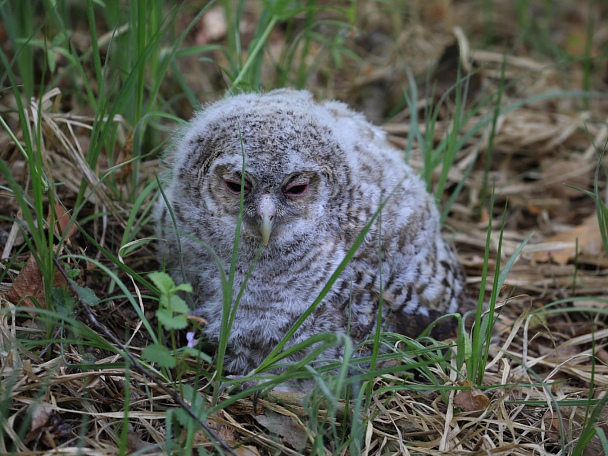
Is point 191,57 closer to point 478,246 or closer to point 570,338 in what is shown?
point 478,246

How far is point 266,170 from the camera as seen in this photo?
9.44 ft

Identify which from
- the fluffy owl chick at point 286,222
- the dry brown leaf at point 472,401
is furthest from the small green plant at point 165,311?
the dry brown leaf at point 472,401

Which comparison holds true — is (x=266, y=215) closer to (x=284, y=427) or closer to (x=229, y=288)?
(x=229, y=288)

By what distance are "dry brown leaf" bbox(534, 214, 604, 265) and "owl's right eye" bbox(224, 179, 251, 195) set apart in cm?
232

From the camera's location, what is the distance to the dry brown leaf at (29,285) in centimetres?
288

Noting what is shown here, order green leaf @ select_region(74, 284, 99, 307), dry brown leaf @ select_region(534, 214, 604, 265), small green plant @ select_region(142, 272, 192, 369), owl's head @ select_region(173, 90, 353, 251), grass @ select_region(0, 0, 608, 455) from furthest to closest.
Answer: dry brown leaf @ select_region(534, 214, 604, 265) < owl's head @ select_region(173, 90, 353, 251) < green leaf @ select_region(74, 284, 99, 307) < grass @ select_region(0, 0, 608, 455) < small green plant @ select_region(142, 272, 192, 369)

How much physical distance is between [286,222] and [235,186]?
0.29 m

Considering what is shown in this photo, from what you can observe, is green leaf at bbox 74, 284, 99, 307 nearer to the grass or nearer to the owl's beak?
the grass

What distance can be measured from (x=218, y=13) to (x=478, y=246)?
11.6 ft

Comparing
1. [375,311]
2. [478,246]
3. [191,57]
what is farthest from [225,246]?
[191,57]

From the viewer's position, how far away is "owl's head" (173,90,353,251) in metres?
2.89

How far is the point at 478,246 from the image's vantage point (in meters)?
4.41

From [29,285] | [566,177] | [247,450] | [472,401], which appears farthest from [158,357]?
[566,177]

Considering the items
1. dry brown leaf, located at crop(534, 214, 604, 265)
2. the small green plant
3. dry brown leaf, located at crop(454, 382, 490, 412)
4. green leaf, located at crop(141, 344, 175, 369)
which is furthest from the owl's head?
dry brown leaf, located at crop(534, 214, 604, 265)
